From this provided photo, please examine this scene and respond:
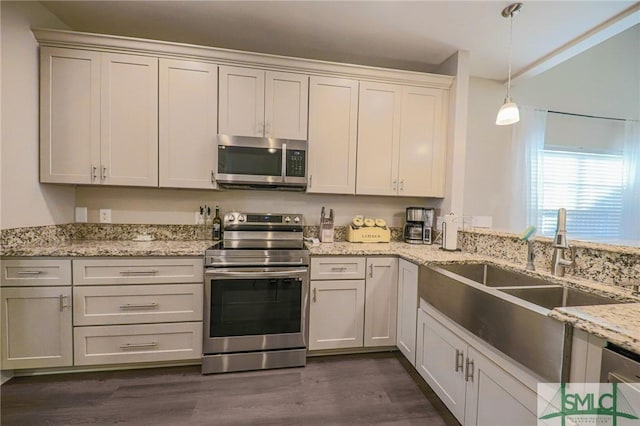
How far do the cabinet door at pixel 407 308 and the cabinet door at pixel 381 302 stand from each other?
0.05m

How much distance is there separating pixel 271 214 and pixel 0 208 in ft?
5.76

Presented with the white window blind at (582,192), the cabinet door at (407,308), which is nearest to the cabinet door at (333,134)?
the cabinet door at (407,308)

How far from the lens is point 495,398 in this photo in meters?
1.24

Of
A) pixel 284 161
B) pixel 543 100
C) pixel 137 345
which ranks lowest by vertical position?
pixel 137 345

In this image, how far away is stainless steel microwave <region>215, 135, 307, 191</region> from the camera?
2240mm

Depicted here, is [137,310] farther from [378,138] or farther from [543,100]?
[543,100]

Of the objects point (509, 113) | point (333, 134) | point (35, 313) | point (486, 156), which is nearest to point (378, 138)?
point (333, 134)

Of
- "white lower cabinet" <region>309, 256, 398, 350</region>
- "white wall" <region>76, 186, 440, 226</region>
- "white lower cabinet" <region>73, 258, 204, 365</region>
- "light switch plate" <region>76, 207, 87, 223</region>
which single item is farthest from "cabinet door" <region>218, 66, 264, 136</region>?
"light switch plate" <region>76, 207, 87, 223</region>

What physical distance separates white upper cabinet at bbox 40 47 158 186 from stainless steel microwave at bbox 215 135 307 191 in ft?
1.81

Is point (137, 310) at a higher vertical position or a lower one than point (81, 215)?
lower

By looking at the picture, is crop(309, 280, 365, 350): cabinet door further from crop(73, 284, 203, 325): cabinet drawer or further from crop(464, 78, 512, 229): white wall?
crop(464, 78, 512, 229): white wall

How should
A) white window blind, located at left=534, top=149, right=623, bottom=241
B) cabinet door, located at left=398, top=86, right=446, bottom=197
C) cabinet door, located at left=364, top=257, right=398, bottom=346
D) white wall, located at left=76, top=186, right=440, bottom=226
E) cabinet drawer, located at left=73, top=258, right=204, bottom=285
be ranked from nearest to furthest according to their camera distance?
cabinet drawer, located at left=73, top=258, right=204, bottom=285, cabinet door, located at left=364, top=257, right=398, bottom=346, white wall, located at left=76, top=186, right=440, bottom=226, cabinet door, located at left=398, top=86, right=446, bottom=197, white window blind, located at left=534, top=149, right=623, bottom=241

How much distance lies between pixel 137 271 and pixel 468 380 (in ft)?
6.94

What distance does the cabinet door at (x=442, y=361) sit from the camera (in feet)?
4.86
